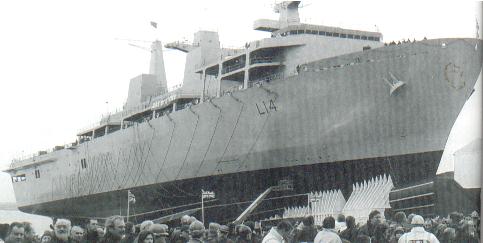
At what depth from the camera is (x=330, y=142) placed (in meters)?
17.7

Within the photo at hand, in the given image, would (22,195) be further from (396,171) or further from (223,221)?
(396,171)

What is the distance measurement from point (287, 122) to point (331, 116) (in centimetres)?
140

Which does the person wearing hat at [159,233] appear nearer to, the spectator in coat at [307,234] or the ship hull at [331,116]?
the spectator in coat at [307,234]

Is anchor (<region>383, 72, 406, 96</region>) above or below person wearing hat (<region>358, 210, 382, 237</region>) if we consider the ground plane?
above

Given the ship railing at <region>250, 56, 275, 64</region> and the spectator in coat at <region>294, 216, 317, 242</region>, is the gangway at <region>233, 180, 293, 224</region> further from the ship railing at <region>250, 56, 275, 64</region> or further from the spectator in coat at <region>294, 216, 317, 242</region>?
the spectator in coat at <region>294, 216, 317, 242</region>

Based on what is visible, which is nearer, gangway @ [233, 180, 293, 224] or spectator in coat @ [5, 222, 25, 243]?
spectator in coat @ [5, 222, 25, 243]

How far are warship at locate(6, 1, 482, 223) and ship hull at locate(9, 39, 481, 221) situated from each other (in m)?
0.03

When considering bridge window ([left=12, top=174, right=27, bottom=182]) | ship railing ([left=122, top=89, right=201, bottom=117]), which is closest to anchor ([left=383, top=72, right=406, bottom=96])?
ship railing ([left=122, top=89, right=201, bottom=117])

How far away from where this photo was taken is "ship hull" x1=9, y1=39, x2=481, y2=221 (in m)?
16.8

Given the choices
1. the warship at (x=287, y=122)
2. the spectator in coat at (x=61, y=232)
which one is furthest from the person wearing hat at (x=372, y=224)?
the warship at (x=287, y=122)

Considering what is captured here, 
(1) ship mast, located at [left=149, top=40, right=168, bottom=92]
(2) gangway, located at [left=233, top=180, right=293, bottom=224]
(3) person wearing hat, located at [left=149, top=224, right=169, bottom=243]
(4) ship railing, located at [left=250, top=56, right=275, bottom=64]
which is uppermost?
(1) ship mast, located at [left=149, top=40, right=168, bottom=92]

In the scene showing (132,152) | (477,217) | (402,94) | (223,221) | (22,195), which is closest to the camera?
(477,217)

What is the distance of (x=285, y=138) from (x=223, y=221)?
13.6ft

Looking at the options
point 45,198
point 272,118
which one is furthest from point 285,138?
point 45,198
